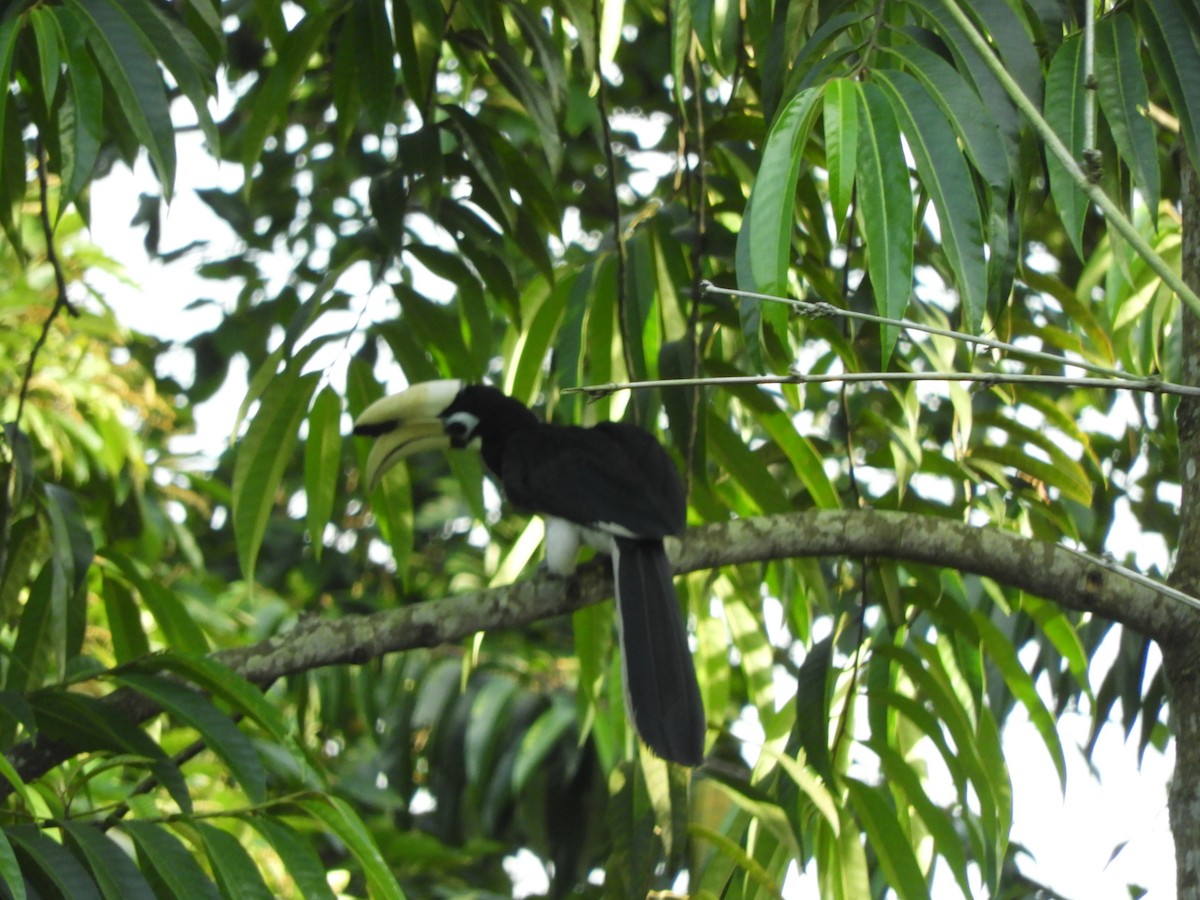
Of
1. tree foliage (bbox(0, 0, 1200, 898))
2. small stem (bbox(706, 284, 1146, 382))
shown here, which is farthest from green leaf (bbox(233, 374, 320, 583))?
small stem (bbox(706, 284, 1146, 382))

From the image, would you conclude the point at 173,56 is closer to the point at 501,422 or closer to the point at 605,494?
the point at 605,494

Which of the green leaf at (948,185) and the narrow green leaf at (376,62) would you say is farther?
the narrow green leaf at (376,62)

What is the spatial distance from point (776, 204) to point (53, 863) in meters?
0.93

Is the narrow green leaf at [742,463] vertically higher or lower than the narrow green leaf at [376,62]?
lower

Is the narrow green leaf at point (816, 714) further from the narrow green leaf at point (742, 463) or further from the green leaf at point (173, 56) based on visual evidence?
the green leaf at point (173, 56)

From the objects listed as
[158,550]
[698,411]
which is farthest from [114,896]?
[158,550]

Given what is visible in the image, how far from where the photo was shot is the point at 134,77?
151 centimetres

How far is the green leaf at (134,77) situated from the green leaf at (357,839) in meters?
0.68

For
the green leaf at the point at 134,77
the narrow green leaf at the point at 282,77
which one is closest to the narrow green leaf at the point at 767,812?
the green leaf at the point at 134,77

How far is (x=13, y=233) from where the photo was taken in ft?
6.75

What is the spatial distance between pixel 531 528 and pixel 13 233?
3.01 ft

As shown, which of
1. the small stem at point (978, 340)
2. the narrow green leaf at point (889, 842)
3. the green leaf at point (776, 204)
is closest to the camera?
the small stem at point (978, 340)

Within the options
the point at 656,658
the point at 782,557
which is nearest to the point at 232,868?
the point at 656,658

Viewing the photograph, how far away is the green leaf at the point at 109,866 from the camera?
1373mm
